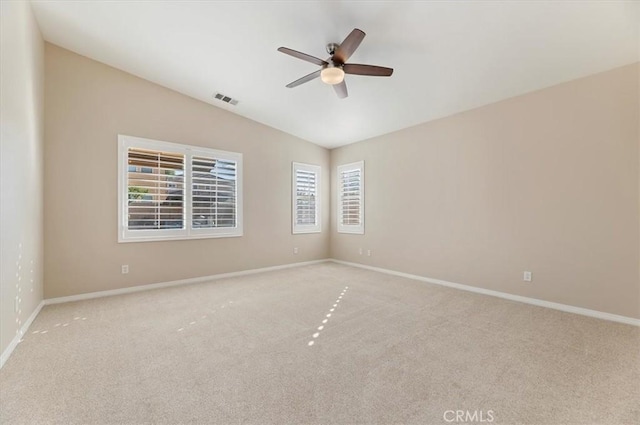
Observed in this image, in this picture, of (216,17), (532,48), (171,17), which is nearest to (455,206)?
(532,48)

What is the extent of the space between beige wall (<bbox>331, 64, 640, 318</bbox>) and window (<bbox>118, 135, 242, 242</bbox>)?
3.14 meters

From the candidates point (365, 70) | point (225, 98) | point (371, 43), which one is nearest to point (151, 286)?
point (225, 98)

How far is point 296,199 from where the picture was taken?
618cm

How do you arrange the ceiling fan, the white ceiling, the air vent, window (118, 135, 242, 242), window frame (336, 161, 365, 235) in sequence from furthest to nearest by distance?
window frame (336, 161, 365, 235) → the air vent → window (118, 135, 242, 242) → the ceiling fan → the white ceiling

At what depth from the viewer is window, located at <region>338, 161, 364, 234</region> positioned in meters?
6.05

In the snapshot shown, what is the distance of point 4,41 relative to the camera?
226cm

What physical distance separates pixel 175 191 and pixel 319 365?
3720mm

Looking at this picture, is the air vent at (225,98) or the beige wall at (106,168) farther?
the air vent at (225,98)

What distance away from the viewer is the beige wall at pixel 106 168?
369cm

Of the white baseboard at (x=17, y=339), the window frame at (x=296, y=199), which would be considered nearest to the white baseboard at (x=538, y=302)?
the window frame at (x=296, y=199)

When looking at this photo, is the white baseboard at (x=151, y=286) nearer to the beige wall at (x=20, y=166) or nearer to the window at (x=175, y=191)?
the beige wall at (x=20, y=166)

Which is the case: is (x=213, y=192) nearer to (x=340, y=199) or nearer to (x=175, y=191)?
(x=175, y=191)

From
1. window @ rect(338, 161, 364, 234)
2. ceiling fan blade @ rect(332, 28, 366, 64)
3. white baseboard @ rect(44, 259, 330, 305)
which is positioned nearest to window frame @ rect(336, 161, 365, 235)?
window @ rect(338, 161, 364, 234)

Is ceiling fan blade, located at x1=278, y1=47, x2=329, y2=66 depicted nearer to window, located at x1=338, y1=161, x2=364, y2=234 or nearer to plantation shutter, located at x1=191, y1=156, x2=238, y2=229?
plantation shutter, located at x1=191, y1=156, x2=238, y2=229
